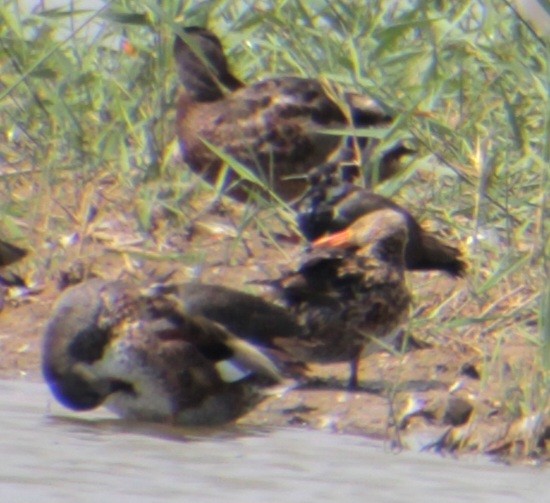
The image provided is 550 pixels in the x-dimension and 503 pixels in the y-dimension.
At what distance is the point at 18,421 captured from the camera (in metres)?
5.66

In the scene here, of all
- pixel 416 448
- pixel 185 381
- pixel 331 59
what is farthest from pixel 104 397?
pixel 331 59

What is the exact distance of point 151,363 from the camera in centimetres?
585

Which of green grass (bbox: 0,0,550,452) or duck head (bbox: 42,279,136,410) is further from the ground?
green grass (bbox: 0,0,550,452)

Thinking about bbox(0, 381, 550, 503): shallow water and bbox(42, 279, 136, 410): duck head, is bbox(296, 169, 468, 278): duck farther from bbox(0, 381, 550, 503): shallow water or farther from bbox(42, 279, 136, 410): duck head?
bbox(0, 381, 550, 503): shallow water

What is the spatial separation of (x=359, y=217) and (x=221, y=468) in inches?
79.4

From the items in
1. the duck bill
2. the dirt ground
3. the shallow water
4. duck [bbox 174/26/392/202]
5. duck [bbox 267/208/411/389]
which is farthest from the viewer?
duck [bbox 174/26/392/202]

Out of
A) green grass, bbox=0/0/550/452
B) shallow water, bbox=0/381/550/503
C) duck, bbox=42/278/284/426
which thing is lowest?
shallow water, bbox=0/381/550/503

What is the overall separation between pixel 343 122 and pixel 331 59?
0.87m

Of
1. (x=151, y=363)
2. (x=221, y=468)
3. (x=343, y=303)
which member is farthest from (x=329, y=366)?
(x=221, y=468)

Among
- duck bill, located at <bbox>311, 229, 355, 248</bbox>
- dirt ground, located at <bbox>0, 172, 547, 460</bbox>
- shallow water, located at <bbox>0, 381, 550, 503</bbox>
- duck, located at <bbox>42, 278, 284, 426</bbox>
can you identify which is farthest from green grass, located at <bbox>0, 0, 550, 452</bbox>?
duck, located at <bbox>42, 278, 284, 426</bbox>

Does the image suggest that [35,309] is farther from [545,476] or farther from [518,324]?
[545,476]

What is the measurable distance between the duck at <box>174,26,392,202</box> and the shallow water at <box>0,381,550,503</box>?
8.03ft

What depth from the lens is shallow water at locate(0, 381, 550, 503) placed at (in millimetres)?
4738

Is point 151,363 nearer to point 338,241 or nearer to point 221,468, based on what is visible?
point 221,468
